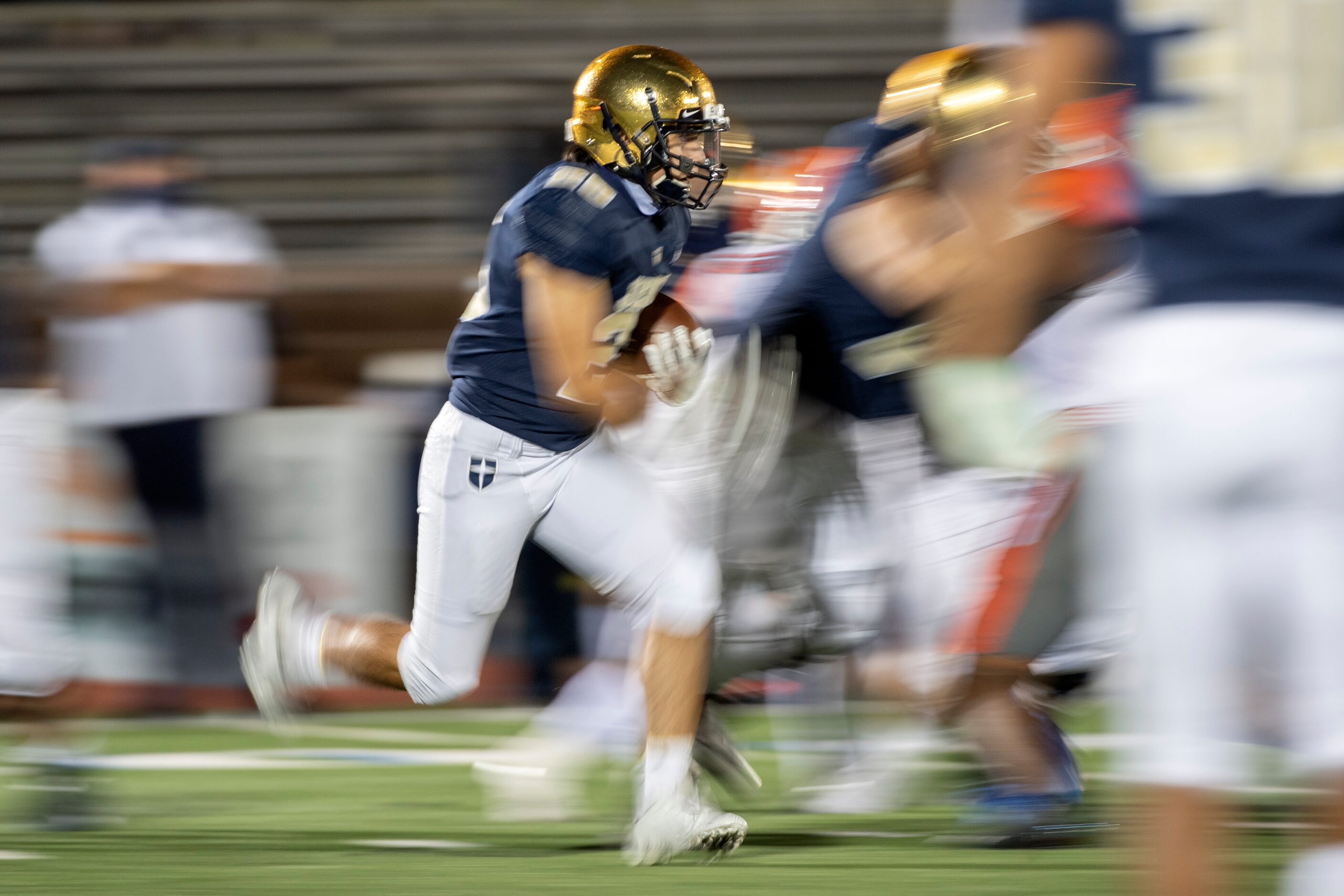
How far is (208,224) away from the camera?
23.8 feet

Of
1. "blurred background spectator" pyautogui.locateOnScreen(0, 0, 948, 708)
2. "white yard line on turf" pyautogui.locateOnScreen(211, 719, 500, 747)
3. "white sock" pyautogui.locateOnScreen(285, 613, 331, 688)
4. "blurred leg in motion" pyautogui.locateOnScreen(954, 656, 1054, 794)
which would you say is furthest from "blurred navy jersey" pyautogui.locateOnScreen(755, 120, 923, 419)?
Result: "blurred background spectator" pyautogui.locateOnScreen(0, 0, 948, 708)

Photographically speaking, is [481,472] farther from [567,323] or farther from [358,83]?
[358,83]

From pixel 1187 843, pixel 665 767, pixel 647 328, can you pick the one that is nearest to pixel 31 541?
pixel 647 328

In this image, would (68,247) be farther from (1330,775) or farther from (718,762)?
(1330,775)

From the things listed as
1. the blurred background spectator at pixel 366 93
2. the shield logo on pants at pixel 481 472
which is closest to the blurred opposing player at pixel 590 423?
the shield logo on pants at pixel 481 472

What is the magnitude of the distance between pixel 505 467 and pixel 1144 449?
1.92 metres

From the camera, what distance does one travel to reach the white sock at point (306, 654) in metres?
4.35

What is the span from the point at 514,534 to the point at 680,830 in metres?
0.67

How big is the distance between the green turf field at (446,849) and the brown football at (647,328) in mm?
992

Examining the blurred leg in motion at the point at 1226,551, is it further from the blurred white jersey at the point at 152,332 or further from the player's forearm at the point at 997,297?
the blurred white jersey at the point at 152,332

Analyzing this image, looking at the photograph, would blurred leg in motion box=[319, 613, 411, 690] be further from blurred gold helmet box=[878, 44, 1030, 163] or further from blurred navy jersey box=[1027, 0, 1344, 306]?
blurred navy jersey box=[1027, 0, 1344, 306]

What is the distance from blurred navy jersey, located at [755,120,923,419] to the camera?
4293 mm

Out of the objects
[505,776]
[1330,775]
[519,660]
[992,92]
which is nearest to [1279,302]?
[1330,775]

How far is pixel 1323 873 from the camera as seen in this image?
2230 millimetres
